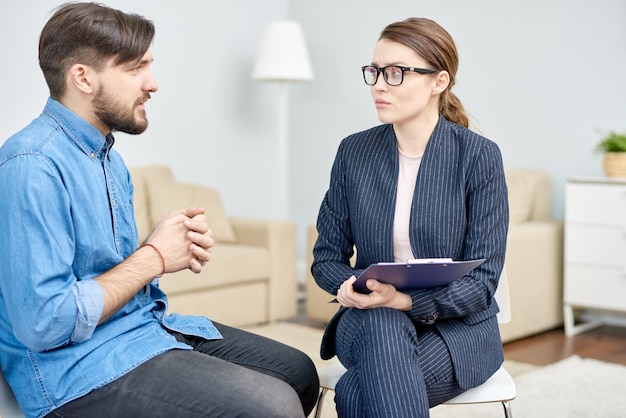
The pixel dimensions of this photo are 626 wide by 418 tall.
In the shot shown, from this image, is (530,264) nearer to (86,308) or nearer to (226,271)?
(226,271)

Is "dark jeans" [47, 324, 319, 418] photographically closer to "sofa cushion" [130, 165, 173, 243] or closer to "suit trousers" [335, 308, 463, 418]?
"suit trousers" [335, 308, 463, 418]

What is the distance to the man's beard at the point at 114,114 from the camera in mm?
1657

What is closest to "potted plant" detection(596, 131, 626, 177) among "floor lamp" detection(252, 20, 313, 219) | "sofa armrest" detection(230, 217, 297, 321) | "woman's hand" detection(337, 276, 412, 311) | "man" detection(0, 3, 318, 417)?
"sofa armrest" detection(230, 217, 297, 321)

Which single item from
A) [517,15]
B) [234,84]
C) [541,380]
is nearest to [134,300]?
[541,380]

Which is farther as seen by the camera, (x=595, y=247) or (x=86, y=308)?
(x=595, y=247)

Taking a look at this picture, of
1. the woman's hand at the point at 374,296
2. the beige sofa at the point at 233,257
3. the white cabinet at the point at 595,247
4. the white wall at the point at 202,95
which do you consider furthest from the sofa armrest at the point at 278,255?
the woman's hand at the point at 374,296

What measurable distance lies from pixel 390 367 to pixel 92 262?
2.04 feet

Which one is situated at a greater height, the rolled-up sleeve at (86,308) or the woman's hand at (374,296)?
the rolled-up sleeve at (86,308)

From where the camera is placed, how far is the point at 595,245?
13.4ft

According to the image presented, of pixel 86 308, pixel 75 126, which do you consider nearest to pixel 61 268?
pixel 86 308

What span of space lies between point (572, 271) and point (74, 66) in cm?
314

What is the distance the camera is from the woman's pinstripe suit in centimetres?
179

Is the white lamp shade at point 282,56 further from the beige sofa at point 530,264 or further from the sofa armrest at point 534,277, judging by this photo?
the sofa armrest at point 534,277

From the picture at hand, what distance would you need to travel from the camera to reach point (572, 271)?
164 inches
